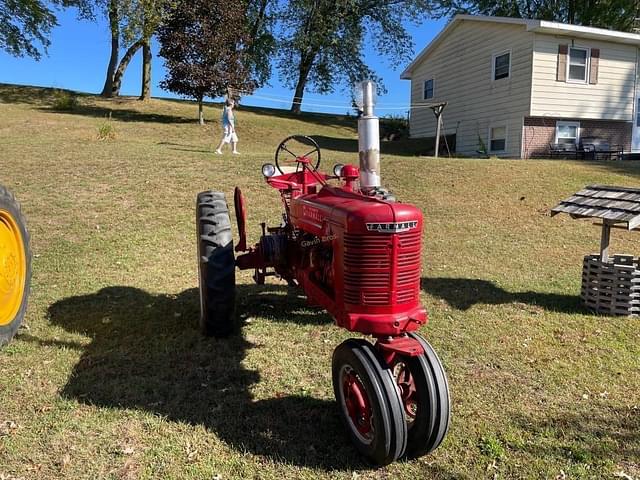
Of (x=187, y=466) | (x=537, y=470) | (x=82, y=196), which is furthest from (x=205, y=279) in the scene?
(x=82, y=196)

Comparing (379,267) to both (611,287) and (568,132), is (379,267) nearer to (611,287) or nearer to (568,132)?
(611,287)

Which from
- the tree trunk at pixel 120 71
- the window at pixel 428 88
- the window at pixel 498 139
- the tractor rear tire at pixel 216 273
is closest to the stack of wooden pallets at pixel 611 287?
the tractor rear tire at pixel 216 273

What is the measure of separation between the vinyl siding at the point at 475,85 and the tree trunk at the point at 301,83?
8.98 m

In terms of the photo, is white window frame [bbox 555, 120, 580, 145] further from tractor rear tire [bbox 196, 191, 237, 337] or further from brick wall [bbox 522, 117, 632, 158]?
tractor rear tire [bbox 196, 191, 237, 337]

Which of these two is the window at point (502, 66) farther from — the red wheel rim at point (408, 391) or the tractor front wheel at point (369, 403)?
the tractor front wheel at point (369, 403)

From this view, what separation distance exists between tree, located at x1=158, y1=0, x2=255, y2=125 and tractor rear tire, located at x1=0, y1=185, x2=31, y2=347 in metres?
15.3

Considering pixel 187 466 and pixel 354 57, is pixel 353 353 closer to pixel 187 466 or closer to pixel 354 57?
pixel 187 466

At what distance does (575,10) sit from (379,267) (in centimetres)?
2918

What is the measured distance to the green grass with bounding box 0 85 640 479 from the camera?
307cm

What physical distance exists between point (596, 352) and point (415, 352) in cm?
259

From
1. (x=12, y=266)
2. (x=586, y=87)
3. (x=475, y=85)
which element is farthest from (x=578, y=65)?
(x=12, y=266)

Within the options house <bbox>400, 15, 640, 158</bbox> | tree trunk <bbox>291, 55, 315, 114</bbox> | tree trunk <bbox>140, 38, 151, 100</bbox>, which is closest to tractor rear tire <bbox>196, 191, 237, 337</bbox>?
house <bbox>400, 15, 640, 158</bbox>

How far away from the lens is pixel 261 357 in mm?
4273

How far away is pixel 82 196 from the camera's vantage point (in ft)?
29.1
